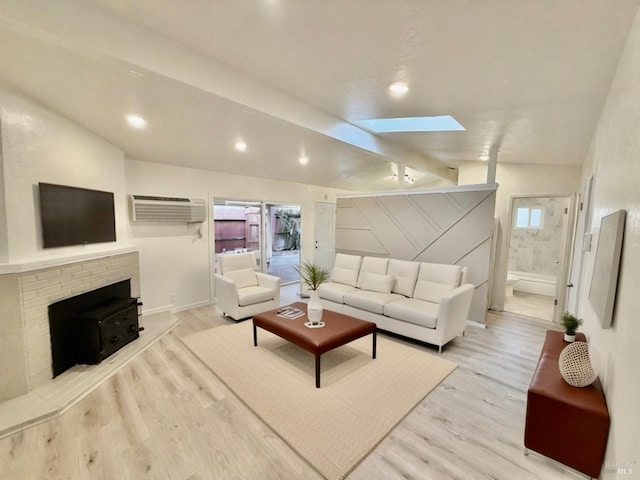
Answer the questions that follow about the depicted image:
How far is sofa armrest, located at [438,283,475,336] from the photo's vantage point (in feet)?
10.2

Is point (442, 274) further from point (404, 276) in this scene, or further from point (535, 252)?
point (535, 252)

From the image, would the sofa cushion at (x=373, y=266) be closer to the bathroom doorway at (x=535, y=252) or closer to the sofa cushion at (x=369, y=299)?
the sofa cushion at (x=369, y=299)

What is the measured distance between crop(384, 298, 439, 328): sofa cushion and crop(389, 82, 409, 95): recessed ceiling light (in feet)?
7.78

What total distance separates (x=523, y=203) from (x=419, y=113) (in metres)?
5.32

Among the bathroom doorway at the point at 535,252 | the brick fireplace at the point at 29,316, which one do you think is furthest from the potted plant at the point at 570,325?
the brick fireplace at the point at 29,316

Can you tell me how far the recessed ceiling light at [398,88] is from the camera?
7.16 ft

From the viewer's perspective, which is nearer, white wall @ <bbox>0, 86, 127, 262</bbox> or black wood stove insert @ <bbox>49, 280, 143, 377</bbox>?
white wall @ <bbox>0, 86, 127, 262</bbox>

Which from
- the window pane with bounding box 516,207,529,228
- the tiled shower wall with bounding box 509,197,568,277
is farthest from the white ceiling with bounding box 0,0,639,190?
the window pane with bounding box 516,207,529,228

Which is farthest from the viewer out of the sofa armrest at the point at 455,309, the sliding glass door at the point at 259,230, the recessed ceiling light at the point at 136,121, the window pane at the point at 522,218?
the window pane at the point at 522,218

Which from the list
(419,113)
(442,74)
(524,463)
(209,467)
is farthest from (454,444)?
(419,113)

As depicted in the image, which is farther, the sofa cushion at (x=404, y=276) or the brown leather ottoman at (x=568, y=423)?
the sofa cushion at (x=404, y=276)

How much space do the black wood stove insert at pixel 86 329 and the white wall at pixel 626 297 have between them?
378 cm

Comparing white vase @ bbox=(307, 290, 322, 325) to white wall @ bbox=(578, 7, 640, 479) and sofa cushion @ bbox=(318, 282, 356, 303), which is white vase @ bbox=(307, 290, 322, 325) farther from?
white wall @ bbox=(578, 7, 640, 479)

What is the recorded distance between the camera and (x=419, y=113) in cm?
286
